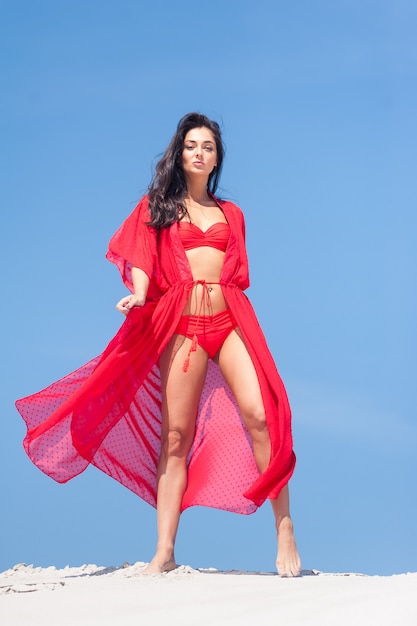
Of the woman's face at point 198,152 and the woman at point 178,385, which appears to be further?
the woman's face at point 198,152

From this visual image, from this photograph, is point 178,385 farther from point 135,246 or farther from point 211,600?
point 211,600

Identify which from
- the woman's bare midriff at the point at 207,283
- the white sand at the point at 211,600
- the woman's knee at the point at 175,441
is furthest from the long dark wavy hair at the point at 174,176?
the white sand at the point at 211,600

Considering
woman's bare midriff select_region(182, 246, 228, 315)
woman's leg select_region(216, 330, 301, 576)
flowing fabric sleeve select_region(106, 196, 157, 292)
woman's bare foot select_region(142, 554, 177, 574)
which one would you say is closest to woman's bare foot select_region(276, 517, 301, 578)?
woman's leg select_region(216, 330, 301, 576)

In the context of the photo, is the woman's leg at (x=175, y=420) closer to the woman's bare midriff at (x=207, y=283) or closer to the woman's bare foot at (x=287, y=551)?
the woman's bare midriff at (x=207, y=283)

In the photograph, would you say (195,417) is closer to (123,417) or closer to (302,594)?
(123,417)

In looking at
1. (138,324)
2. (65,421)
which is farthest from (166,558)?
(138,324)

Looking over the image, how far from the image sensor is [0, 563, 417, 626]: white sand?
3.21 metres

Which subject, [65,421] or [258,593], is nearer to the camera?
[258,593]

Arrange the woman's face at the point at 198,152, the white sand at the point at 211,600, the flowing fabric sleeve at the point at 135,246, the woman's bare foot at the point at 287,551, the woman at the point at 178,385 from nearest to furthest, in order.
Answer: the white sand at the point at 211,600, the woman's bare foot at the point at 287,551, the woman at the point at 178,385, the flowing fabric sleeve at the point at 135,246, the woman's face at the point at 198,152

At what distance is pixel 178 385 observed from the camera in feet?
14.9

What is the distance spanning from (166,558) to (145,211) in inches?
63.4

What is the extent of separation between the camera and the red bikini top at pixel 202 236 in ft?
15.1

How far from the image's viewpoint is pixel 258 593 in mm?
3691

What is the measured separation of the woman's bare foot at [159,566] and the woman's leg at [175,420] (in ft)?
0.15
